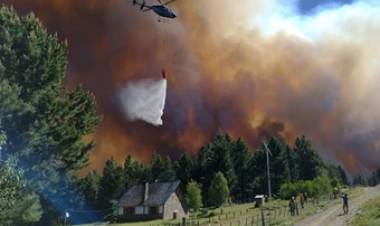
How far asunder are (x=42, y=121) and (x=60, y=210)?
10.1 m

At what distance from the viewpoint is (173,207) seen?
9988cm

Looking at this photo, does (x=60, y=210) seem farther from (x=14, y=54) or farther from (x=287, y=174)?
(x=287, y=174)

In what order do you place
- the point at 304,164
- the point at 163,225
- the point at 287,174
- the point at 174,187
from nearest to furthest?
the point at 163,225 → the point at 174,187 → the point at 287,174 → the point at 304,164

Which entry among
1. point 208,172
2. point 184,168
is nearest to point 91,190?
point 184,168

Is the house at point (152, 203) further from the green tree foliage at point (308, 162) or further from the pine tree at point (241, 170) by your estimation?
the green tree foliage at point (308, 162)

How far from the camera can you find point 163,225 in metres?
73.8

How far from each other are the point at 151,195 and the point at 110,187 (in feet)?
103

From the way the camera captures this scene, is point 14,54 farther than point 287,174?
No

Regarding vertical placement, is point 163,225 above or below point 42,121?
below

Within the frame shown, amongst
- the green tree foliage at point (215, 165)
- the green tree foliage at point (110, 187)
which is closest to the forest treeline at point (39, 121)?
the green tree foliage at point (110, 187)

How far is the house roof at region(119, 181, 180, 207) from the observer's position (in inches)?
3922

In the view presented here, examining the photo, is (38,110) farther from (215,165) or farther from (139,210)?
(215,165)

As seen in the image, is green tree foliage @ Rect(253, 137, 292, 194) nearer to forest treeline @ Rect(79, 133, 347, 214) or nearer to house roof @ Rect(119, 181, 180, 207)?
forest treeline @ Rect(79, 133, 347, 214)

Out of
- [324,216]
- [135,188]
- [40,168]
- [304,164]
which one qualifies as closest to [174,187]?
[135,188]
